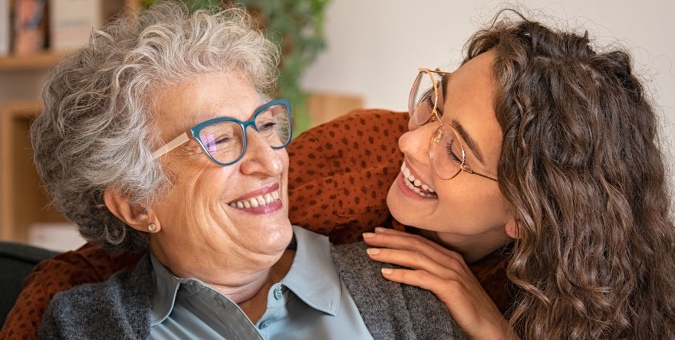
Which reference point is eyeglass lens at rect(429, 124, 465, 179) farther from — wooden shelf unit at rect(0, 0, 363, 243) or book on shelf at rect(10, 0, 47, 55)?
book on shelf at rect(10, 0, 47, 55)

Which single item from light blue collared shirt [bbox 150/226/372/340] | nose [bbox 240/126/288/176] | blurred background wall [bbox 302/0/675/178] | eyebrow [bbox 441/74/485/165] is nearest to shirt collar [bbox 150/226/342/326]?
light blue collared shirt [bbox 150/226/372/340]

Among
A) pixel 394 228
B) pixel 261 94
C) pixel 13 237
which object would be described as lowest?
pixel 13 237

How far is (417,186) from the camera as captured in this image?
178 cm

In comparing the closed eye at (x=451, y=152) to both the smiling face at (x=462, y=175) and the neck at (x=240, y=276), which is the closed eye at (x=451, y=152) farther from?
the neck at (x=240, y=276)

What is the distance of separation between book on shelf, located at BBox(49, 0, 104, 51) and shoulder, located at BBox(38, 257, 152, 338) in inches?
102

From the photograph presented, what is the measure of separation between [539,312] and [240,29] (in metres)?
0.87

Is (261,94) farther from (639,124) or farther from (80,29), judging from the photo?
(80,29)

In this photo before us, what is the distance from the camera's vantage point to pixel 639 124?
5.45ft

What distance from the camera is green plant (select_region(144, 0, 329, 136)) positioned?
3678 mm

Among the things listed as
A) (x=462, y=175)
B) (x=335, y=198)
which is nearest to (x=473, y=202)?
(x=462, y=175)

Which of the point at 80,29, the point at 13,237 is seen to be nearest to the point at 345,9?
the point at 80,29

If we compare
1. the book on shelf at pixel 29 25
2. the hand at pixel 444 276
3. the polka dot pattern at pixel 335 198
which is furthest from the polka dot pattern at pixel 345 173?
the book on shelf at pixel 29 25

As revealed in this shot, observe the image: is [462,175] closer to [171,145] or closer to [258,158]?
[258,158]

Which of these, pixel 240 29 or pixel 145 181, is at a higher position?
pixel 240 29
